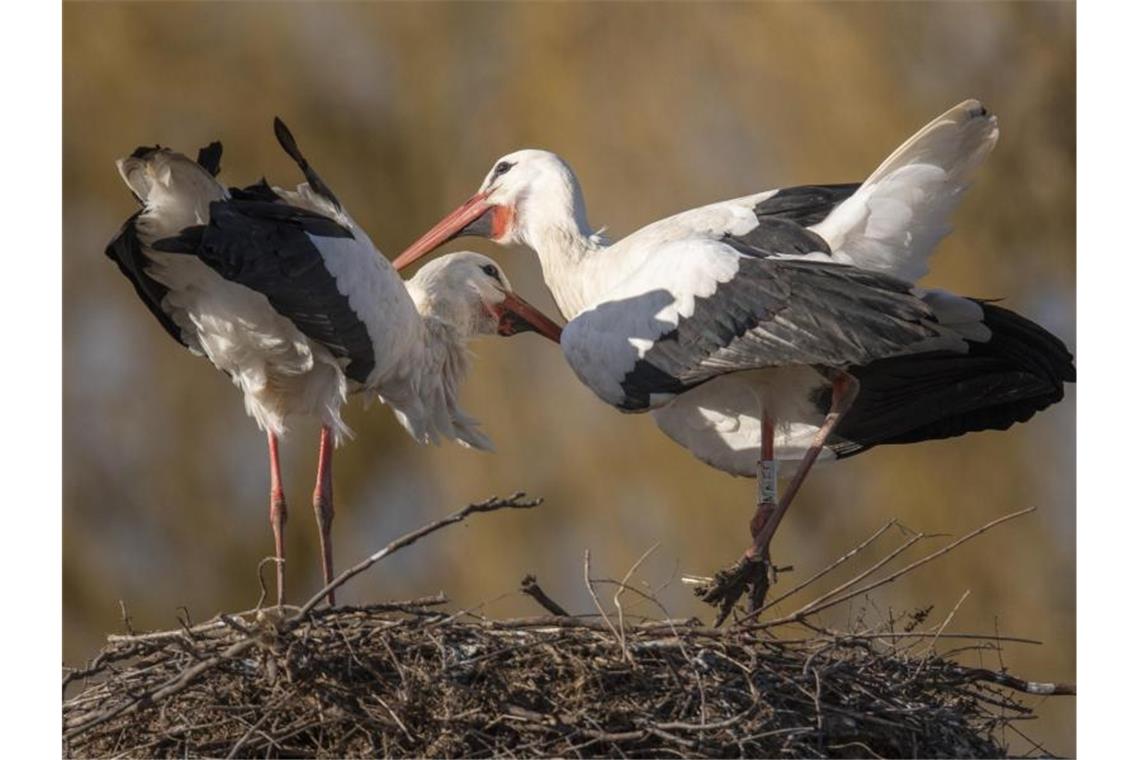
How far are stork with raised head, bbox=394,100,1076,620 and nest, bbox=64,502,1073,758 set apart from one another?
2.63ft

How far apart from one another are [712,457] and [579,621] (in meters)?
1.43

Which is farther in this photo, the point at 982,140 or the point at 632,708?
the point at 982,140

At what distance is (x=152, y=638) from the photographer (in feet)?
14.8

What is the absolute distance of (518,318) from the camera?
244 inches

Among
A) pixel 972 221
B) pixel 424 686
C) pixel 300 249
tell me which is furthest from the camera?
pixel 972 221

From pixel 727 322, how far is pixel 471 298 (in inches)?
47.7

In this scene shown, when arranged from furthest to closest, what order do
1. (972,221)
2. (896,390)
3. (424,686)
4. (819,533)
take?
(972,221) → (819,533) → (896,390) → (424,686)

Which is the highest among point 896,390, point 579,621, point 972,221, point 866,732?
point 972,221

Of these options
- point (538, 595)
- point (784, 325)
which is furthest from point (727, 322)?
point (538, 595)

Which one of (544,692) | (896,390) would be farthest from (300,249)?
(896,390)

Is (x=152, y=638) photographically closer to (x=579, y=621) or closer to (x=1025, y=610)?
(x=579, y=621)

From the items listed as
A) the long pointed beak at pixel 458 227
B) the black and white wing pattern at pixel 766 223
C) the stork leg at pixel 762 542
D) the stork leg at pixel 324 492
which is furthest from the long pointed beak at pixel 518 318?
the stork leg at pixel 762 542

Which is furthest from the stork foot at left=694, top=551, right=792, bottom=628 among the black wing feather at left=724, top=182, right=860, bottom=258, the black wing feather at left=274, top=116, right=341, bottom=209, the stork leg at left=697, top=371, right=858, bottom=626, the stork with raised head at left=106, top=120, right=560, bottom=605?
the black wing feather at left=274, top=116, right=341, bottom=209

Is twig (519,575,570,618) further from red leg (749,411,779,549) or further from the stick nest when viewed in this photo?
Result: red leg (749,411,779,549)
